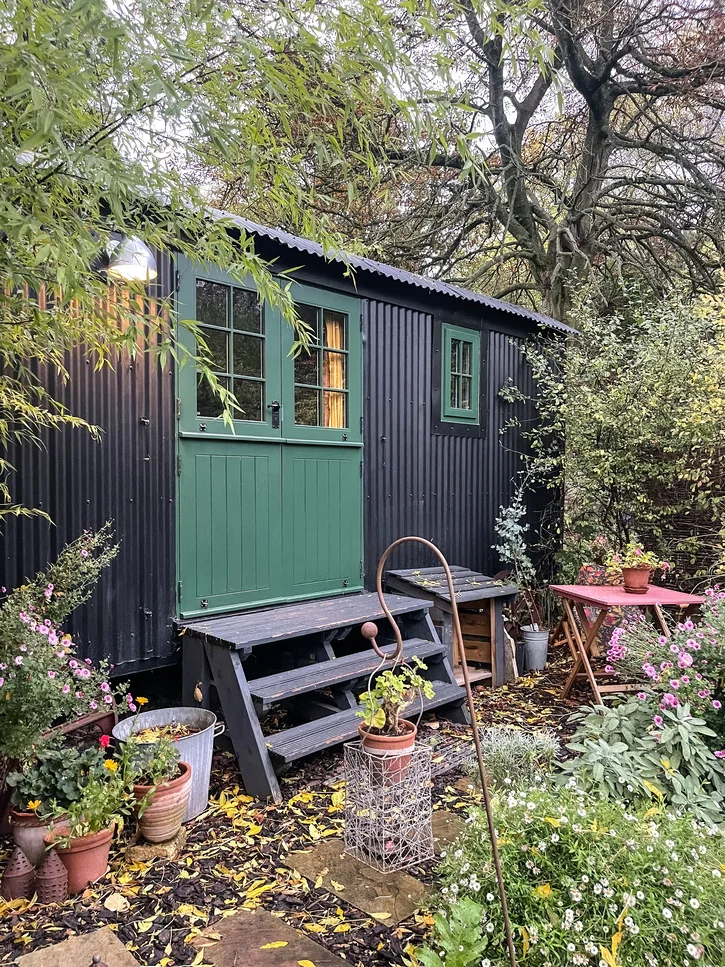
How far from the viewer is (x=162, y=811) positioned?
2.79 m

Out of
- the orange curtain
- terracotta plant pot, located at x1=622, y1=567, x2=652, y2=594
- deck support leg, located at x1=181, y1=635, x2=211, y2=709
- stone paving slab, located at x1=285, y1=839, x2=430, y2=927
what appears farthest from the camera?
the orange curtain

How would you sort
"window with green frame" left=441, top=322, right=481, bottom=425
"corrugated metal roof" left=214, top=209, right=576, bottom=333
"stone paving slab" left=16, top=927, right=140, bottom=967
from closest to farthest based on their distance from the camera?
1. "stone paving slab" left=16, top=927, right=140, bottom=967
2. "corrugated metal roof" left=214, top=209, right=576, bottom=333
3. "window with green frame" left=441, top=322, right=481, bottom=425

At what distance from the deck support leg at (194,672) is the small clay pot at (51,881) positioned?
1.26 meters

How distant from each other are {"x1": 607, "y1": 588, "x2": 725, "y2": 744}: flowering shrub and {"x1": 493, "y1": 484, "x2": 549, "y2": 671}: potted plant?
1881 millimetres

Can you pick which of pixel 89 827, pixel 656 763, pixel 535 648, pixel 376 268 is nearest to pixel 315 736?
pixel 89 827

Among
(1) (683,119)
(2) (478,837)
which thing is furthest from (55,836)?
(1) (683,119)

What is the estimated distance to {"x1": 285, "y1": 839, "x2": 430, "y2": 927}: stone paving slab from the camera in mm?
2371

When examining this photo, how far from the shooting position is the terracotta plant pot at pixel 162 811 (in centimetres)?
278

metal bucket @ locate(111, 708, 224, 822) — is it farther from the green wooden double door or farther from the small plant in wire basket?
the small plant in wire basket

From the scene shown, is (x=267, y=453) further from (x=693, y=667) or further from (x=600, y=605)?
(x=693, y=667)

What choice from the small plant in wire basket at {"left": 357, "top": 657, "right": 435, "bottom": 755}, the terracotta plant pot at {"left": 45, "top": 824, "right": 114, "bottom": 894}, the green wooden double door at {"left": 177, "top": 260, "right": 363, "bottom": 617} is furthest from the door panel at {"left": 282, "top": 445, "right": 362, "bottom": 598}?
the terracotta plant pot at {"left": 45, "top": 824, "right": 114, "bottom": 894}

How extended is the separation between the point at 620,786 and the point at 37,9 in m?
3.20

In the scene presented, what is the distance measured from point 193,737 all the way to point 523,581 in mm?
4255

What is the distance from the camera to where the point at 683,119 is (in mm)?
8734
